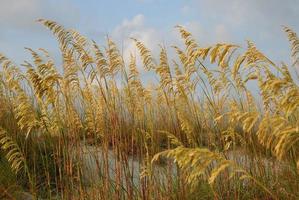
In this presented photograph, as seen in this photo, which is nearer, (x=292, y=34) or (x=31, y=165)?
(x=292, y=34)

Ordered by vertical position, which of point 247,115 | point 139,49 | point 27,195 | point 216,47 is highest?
point 139,49

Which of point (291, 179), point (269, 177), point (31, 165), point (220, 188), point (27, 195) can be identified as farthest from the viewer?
point (31, 165)

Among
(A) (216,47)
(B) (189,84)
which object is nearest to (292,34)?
(B) (189,84)

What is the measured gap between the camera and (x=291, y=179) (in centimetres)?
467

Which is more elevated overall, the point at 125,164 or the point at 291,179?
the point at 125,164

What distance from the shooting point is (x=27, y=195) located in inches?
216

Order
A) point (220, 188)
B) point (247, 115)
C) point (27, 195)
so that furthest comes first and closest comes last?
point (27, 195) < point (220, 188) < point (247, 115)

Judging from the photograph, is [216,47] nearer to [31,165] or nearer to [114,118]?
[114,118]

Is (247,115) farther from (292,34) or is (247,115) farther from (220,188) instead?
(292,34)

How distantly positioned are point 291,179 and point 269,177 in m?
0.35

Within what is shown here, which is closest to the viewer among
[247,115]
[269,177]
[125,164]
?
[247,115]

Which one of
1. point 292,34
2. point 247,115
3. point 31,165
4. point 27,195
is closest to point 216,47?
point 247,115

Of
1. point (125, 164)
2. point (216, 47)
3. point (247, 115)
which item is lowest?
point (125, 164)

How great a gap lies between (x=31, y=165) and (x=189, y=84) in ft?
9.85
